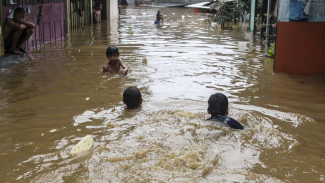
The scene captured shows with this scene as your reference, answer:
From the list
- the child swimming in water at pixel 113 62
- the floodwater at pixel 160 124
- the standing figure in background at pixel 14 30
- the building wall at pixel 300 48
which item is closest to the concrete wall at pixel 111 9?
the standing figure in background at pixel 14 30

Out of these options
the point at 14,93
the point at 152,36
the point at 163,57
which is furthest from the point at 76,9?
the point at 14,93

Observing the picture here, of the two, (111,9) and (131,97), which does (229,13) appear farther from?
(131,97)

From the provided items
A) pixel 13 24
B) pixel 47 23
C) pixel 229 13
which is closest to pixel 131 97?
pixel 13 24

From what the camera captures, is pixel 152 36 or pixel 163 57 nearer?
pixel 163 57

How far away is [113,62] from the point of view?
811 cm

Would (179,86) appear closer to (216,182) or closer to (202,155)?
(202,155)

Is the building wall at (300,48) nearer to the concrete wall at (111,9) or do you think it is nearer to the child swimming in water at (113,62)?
the child swimming in water at (113,62)

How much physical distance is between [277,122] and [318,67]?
3753 millimetres

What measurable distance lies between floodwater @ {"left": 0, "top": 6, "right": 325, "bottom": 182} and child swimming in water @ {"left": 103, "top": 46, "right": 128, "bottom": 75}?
200 millimetres

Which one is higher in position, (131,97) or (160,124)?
(131,97)

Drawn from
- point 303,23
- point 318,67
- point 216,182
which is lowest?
point 216,182

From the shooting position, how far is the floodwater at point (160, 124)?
362 cm

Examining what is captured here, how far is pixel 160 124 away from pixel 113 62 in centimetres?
356

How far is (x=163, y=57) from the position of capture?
400 inches
